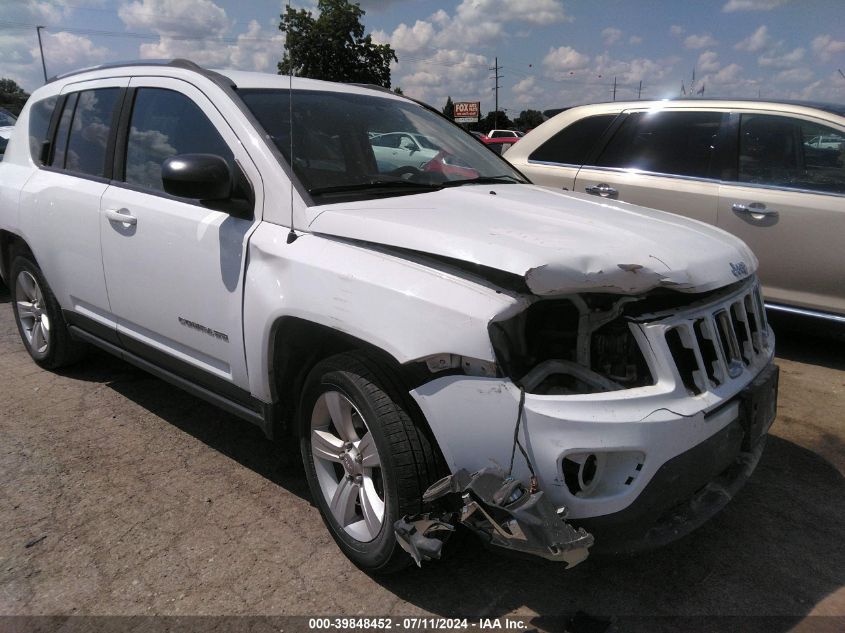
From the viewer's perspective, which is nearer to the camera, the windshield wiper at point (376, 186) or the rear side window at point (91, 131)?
the windshield wiper at point (376, 186)

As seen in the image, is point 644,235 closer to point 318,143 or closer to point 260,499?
point 318,143

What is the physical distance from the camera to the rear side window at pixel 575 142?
18.5 ft

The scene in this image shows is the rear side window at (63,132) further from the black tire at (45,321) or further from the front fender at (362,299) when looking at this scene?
the front fender at (362,299)

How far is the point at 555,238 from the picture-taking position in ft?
7.39

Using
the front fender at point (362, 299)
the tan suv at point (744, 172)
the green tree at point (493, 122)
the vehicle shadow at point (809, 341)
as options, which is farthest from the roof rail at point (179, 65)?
the green tree at point (493, 122)

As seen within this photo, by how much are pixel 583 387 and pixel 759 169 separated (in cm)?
359

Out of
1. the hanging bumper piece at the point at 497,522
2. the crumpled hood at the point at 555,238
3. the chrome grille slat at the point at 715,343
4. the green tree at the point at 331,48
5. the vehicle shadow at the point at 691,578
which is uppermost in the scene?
the green tree at the point at 331,48

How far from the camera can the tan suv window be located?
4590 mm

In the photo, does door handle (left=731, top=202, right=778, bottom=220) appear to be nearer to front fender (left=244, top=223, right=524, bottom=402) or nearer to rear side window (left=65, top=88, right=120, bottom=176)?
front fender (left=244, top=223, right=524, bottom=402)

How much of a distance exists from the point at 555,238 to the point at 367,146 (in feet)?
4.64

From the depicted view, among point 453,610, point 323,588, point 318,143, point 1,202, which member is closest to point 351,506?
point 323,588

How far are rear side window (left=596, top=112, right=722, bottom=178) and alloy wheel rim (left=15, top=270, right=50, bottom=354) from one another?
433cm

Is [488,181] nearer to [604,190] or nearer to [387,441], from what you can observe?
[387,441]

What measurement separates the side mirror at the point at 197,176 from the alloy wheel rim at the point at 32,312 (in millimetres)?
2331
